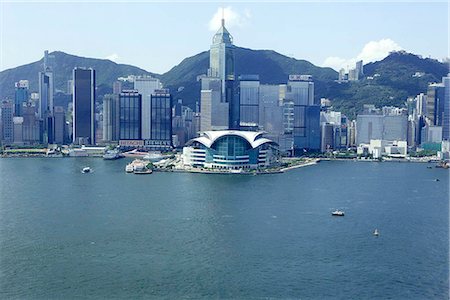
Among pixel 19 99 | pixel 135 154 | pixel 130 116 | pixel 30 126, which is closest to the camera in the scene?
pixel 135 154

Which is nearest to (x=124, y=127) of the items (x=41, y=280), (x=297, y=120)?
(x=297, y=120)

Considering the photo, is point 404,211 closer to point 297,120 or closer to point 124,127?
point 297,120

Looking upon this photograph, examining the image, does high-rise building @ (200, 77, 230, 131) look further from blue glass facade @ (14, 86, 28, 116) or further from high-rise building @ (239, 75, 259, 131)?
blue glass facade @ (14, 86, 28, 116)

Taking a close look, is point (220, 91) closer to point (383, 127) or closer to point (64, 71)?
point (383, 127)

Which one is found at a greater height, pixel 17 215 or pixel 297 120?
pixel 297 120

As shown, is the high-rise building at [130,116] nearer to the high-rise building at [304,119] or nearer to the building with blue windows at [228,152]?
the high-rise building at [304,119]

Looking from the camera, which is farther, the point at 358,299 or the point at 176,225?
the point at 176,225

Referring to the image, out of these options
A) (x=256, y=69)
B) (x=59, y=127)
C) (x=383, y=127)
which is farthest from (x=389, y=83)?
(x=59, y=127)
